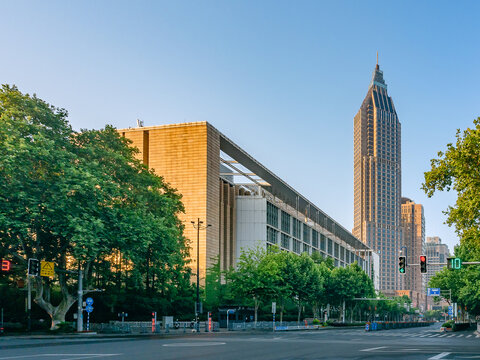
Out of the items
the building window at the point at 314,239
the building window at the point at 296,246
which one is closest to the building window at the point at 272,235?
the building window at the point at 296,246

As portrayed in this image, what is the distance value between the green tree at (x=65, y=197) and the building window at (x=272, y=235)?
179 feet

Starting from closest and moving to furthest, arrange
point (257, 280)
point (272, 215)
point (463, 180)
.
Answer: point (463, 180) < point (257, 280) < point (272, 215)

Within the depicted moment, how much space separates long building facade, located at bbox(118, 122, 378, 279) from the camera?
97.0 metres

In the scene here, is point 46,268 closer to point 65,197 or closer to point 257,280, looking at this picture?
point 65,197

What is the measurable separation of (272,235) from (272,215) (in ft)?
13.3

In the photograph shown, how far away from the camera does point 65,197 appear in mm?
47000

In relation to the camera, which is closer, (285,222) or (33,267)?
(33,267)

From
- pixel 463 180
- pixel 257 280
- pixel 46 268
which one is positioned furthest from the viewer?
pixel 257 280

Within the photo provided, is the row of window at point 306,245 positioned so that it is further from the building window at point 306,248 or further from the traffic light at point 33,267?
the traffic light at point 33,267

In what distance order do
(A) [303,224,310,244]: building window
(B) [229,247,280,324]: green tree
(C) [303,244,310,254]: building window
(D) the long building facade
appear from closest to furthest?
(B) [229,247,280,324]: green tree, (D) the long building facade, (C) [303,244,310,254]: building window, (A) [303,224,310,244]: building window

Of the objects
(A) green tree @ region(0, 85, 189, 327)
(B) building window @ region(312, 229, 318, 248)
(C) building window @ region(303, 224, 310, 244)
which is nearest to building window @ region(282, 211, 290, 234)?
(C) building window @ region(303, 224, 310, 244)

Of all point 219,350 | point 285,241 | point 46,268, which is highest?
point 285,241

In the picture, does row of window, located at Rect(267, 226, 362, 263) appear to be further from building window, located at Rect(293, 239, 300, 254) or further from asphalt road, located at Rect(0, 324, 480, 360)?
asphalt road, located at Rect(0, 324, 480, 360)

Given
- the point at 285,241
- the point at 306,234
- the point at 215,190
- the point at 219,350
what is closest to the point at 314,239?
the point at 306,234
